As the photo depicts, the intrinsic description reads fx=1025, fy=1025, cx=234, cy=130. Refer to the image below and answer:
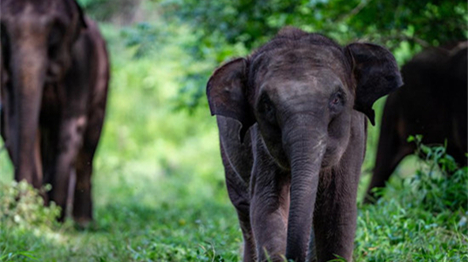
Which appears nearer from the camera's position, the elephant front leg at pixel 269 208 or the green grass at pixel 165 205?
the elephant front leg at pixel 269 208

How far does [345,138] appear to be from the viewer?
4.99m

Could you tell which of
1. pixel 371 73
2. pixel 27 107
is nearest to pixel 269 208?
pixel 371 73

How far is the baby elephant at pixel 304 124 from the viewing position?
181 inches

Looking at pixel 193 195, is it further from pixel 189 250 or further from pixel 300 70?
pixel 300 70

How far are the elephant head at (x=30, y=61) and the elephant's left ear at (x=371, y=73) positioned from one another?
4729 mm

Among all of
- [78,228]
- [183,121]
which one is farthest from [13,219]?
[183,121]

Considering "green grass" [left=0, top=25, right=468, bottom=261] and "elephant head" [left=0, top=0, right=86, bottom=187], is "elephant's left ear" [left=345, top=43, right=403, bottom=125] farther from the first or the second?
"elephant head" [left=0, top=0, right=86, bottom=187]

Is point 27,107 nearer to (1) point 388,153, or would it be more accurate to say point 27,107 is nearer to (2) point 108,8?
(1) point 388,153

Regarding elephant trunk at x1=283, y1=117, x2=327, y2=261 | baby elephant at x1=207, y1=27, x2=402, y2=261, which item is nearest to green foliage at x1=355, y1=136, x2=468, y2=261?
baby elephant at x1=207, y1=27, x2=402, y2=261

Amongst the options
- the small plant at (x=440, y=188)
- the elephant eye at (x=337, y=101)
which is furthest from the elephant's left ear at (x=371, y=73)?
the small plant at (x=440, y=188)

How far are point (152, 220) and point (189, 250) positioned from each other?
171 inches

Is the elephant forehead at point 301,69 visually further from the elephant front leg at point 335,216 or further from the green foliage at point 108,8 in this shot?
the green foliage at point 108,8

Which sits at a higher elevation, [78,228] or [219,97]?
[219,97]

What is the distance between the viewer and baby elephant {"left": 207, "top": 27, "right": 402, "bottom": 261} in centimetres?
459
